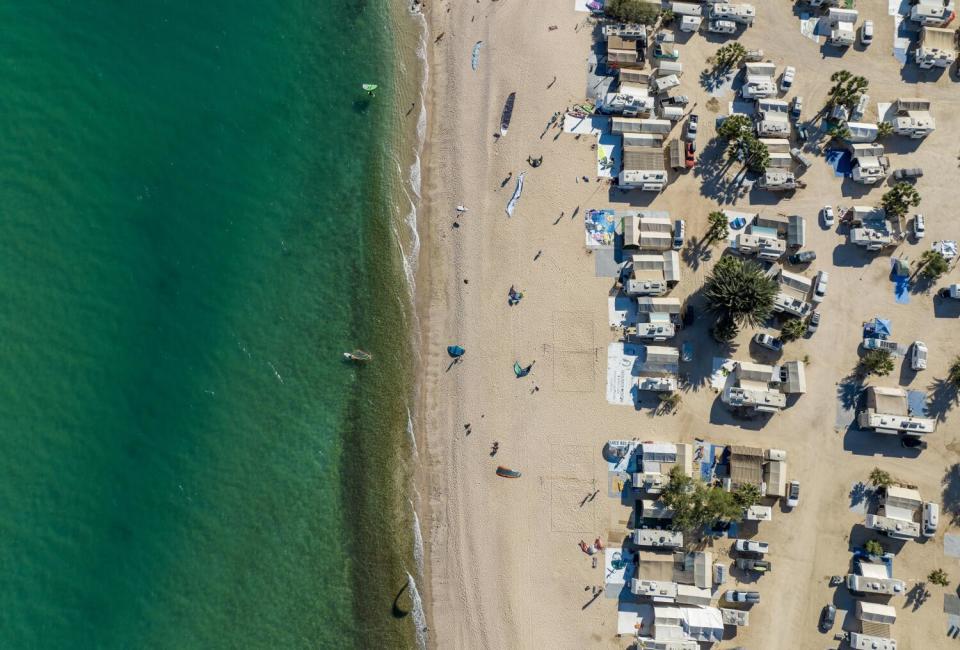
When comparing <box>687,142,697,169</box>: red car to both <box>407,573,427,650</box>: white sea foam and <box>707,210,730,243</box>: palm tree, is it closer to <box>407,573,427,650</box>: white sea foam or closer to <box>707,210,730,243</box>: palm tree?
<box>707,210,730,243</box>: palm tree

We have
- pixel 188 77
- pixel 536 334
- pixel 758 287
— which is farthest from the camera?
pixel 188 77

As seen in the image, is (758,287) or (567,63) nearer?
(758,287)

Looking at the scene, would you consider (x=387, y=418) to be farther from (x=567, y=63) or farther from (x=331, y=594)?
(x=567, y=63)

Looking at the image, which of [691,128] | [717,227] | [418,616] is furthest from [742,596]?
[691,128]

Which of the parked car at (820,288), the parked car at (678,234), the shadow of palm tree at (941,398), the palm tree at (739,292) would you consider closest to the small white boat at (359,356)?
the parked car at (678,234)

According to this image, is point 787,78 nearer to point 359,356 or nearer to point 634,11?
point 634,11

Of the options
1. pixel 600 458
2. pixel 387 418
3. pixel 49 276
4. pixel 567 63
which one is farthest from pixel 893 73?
pixel 49 276

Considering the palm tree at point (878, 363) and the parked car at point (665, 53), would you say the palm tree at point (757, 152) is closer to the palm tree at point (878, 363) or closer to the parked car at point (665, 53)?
the parked car at point (665, 53)
